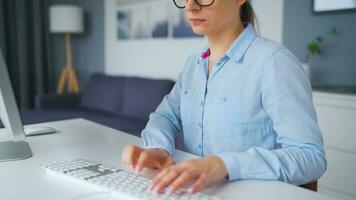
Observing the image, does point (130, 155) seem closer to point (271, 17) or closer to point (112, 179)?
point (112, 179)

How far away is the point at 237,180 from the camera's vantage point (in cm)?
91

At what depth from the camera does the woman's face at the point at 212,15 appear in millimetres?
1089

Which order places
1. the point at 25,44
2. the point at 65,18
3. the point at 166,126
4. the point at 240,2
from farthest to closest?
the point at 25,44, the point at 65,18, the point at 166,126, the point at 240,2

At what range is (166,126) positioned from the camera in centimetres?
129

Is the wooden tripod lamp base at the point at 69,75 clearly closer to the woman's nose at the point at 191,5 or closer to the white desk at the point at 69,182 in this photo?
the white desk at the point at 69,182

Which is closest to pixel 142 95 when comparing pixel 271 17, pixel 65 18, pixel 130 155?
pixel 271 17

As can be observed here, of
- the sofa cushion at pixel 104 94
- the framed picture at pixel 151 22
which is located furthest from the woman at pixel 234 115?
the sofa cushion at pixel 104 94

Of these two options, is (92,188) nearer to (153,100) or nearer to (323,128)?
(323,128)

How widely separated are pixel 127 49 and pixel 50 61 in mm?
1368

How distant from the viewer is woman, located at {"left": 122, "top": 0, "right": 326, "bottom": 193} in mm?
898

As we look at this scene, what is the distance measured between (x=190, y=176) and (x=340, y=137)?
5.49 ft

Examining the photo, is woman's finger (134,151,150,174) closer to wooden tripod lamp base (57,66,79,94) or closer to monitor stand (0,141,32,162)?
monitor stand (0,141,32,162)

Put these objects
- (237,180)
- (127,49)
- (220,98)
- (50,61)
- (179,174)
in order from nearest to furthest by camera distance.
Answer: (179,174) < (237,180) < (220,98) < (127,49) < (50,61)

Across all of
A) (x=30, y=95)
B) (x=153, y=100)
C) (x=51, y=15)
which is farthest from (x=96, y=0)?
(x=153, y=100)
